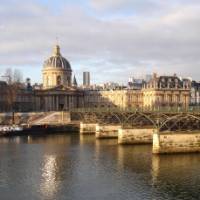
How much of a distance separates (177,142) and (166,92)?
122 metres

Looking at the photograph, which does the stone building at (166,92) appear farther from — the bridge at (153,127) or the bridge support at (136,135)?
the bridge support at (136,135)

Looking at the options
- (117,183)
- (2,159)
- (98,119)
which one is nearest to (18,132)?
(98,119)

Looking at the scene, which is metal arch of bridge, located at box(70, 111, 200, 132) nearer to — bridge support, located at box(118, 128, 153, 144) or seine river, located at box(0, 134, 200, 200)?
bridge support, located at box(118, 128, 153, 144)

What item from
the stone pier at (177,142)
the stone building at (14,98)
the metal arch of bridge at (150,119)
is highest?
the stone building at (14,98)

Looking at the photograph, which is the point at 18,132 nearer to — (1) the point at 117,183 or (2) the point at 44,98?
(1) the point at 117,183

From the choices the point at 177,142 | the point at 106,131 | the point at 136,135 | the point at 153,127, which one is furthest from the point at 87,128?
the point at 177,142

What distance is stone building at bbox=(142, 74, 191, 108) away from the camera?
185625mm

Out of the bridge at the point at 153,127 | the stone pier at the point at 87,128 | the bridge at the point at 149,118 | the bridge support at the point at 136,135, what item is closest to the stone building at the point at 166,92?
the bridge at the point at 149,118

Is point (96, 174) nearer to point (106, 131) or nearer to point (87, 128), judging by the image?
point (106, 131)

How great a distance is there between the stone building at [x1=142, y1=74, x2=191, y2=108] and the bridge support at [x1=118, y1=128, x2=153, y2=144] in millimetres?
99280

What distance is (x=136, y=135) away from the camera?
277 ft

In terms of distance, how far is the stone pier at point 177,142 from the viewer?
6650 centimetres

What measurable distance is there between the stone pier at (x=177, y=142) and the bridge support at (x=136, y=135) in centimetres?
1690

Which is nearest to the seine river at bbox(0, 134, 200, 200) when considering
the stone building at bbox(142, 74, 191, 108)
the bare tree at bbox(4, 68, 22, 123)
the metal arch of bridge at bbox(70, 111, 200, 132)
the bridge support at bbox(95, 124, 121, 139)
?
the metal arch of bridge at bbox(70, 111, 200, 132)
